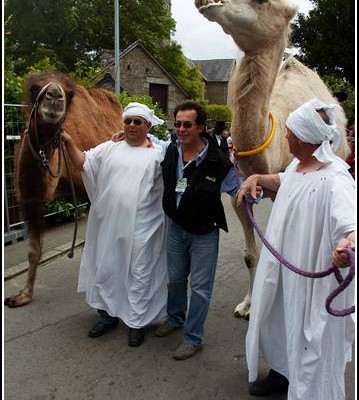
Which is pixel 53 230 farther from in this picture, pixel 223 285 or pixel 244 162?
pixel 244 162

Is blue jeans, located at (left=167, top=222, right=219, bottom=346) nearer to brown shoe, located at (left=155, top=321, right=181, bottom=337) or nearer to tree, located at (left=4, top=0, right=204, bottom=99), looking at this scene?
brown shoe, located at (left=155, top=321, right=181, bottom=337)

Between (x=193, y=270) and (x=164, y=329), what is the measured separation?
0.75 m

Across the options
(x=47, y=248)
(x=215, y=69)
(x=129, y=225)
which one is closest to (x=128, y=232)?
(x=129, y=225)

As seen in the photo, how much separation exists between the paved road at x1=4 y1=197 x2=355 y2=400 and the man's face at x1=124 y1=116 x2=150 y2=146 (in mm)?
1614

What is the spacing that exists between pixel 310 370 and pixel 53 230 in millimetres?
5715

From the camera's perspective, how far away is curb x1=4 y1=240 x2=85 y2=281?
5331 millimetres

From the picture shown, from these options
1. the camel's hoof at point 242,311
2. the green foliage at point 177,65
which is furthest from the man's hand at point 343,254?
the green foliage at point 177,65

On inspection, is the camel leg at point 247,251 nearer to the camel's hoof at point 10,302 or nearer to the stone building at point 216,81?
the camel's hoof at point 10,302

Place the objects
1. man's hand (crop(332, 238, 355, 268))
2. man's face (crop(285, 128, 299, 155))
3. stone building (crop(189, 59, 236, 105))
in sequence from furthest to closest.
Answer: stone building (crop(189, 59, 236, 105)) → man's face (crop(285, 128, 299, 155)) → man's hand (crop(332, 238, 355, 268))

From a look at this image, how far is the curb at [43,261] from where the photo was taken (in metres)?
5.33

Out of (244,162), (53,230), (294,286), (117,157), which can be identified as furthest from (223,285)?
(53,230)

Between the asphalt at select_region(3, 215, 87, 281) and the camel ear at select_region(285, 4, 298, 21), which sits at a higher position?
the camel ear at select_region(285, 4, 298, 21)

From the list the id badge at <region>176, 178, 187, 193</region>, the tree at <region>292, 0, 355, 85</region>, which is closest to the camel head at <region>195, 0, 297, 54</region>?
the id badge at <region>176, 178, 187, 193</region>

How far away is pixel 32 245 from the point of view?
4688 mm
